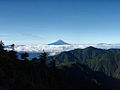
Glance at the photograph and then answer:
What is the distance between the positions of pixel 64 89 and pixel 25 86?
205 feet

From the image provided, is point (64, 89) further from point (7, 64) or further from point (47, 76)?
point (7, 64)

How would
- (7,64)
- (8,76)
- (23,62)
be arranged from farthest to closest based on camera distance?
(23,62), (7,64), (8,76)

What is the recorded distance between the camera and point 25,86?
170 feet

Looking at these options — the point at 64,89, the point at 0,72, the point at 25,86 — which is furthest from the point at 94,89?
the point at 0,72

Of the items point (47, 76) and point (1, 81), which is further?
point (47, 76)

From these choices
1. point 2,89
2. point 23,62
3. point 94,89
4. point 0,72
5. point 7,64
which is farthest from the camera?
point 94,89

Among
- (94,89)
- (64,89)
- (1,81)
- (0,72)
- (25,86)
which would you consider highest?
(0,72)

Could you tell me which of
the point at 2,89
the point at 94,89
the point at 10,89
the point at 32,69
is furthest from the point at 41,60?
the point at 94,89

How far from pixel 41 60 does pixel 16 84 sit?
35.1 metres

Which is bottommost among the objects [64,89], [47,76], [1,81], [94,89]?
[94,89]

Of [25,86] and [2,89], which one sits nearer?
[2,89]

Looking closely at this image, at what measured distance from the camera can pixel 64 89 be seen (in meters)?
108

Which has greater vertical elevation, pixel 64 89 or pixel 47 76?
pixel 47 76

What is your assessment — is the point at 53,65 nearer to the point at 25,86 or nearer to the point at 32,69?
the point at 32,69
